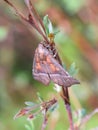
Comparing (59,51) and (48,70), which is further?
(59,51)

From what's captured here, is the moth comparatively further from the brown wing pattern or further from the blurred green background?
the blurred green background

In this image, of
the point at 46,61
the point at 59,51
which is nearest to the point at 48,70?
the point at 46,61

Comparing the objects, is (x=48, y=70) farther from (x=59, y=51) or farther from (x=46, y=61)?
(x=59, y=51)

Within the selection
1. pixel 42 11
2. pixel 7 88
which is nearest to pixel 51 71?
pixel 42 11

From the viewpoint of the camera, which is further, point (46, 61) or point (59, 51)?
point (59, 51)

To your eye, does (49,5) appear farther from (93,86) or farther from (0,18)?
(93,86)

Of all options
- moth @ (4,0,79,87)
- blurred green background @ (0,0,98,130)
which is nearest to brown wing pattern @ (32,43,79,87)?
moth @ (4,0,79,87)
